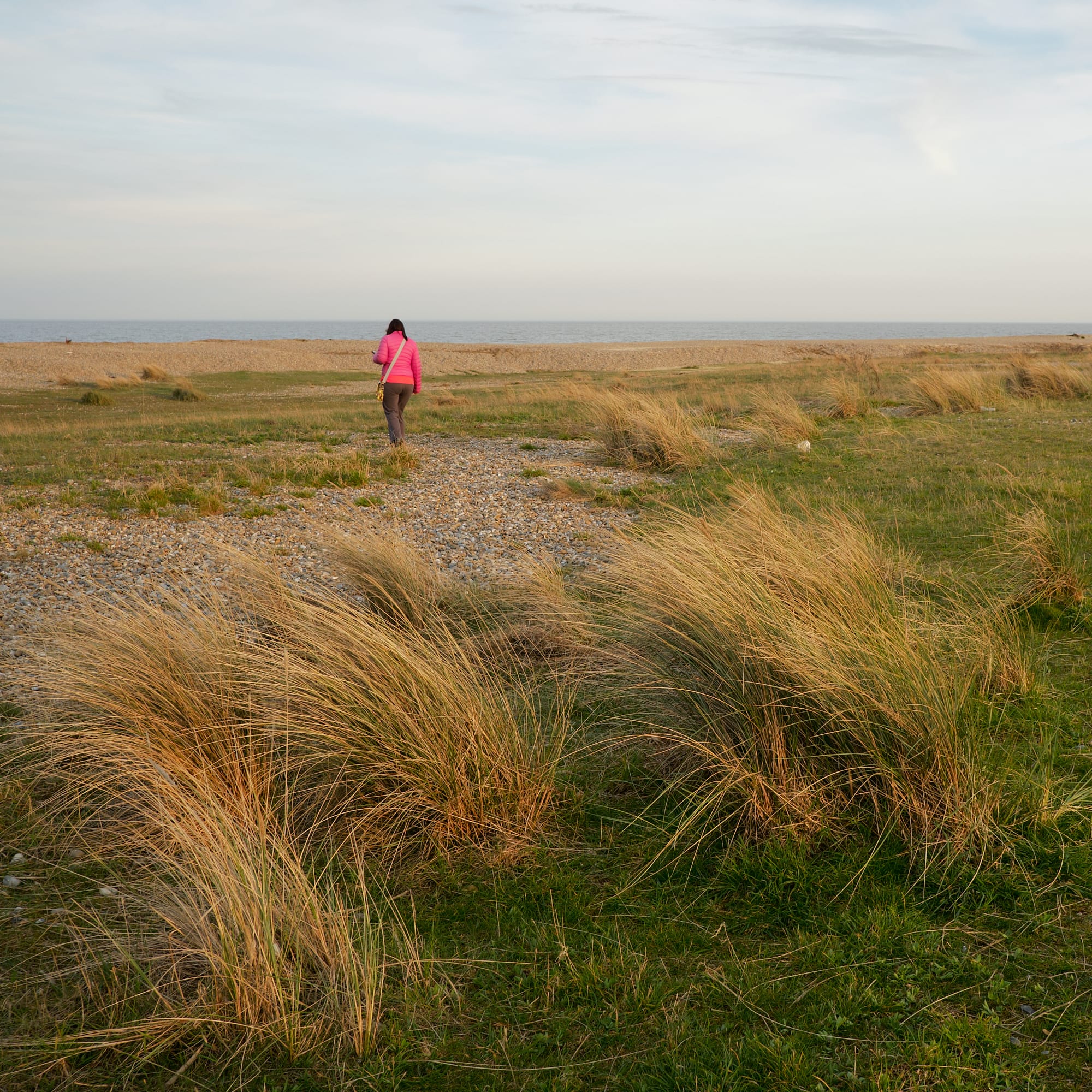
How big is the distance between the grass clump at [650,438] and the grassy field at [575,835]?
644 centimetres

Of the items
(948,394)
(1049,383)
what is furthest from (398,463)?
(1049,383)

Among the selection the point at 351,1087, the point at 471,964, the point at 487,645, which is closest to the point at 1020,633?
the point at 487,645

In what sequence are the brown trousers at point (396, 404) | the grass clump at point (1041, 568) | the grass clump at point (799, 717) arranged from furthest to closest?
the brown trousers at point (396, 404) < the grass clump at point (1041, 568) < the grass clump at point (799, 717)

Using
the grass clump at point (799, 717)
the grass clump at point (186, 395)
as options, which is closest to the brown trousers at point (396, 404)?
the grass clump at point (799, 717)

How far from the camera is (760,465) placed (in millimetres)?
11062

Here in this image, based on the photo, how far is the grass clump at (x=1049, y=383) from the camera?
17.7 m

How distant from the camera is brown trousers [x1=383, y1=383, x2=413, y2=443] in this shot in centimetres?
1259

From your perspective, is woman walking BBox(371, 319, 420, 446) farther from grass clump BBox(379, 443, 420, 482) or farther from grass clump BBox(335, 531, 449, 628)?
grass clump BBox(335, 531, 449, 628)

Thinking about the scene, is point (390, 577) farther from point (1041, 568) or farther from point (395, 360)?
point (395, 360)

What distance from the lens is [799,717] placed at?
3.16m

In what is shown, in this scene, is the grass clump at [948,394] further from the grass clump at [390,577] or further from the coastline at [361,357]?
the coastline at [361,357]

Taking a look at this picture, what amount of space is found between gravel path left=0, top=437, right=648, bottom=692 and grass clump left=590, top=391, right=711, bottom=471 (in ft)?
2.08

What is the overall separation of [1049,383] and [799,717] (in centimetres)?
1785

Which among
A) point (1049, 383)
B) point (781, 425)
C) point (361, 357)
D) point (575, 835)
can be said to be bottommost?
point (575, 835)
